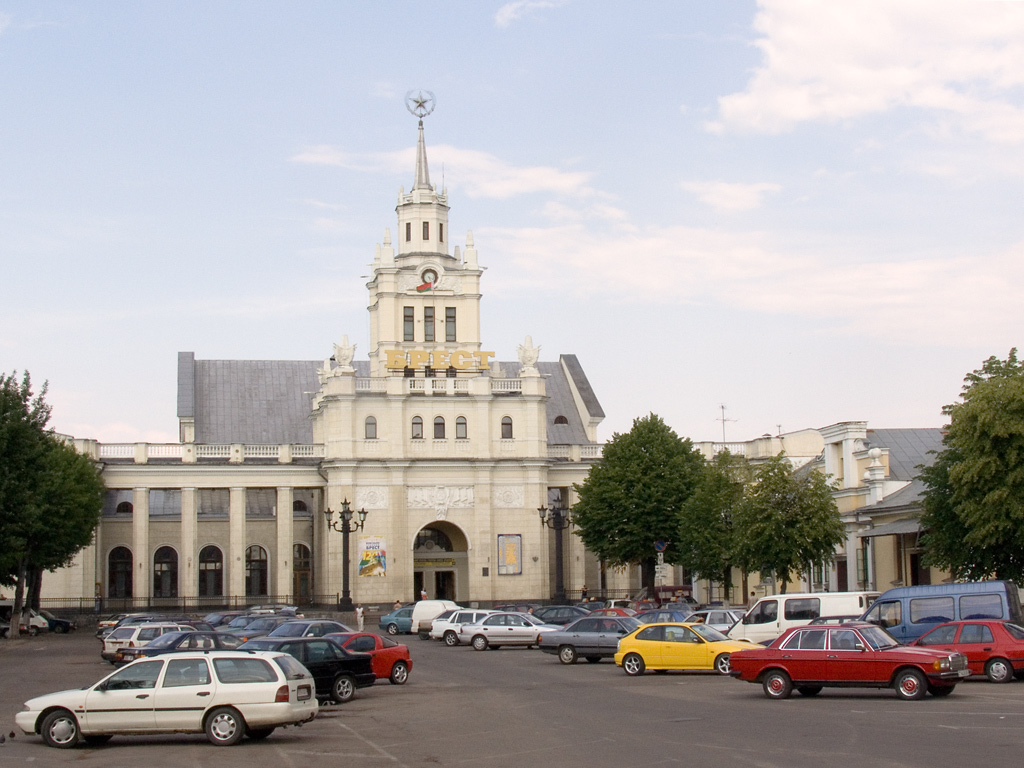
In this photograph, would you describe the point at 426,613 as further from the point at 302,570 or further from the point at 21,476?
the point at 302,570

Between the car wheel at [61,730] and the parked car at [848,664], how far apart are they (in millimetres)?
13428

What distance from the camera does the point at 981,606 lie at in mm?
34500

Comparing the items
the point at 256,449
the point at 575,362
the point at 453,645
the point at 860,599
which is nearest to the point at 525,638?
the point at 453,645

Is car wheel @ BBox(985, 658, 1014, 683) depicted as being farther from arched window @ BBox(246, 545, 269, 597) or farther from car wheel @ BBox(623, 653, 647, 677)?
arched window @ BBox(246, 545, 269, 597)

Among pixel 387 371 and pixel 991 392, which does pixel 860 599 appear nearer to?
pixel 991 392

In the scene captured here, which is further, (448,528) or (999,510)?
(448,528)

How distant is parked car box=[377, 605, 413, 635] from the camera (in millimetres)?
64688

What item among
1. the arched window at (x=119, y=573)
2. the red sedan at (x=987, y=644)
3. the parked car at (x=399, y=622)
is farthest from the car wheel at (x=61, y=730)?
the arched window at (x=119, y=573)

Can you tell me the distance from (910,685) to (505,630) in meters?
26.1

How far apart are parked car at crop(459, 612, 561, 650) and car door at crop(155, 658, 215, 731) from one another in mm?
28726

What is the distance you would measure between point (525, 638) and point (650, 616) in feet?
24.5

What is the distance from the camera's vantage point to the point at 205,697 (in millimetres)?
22922

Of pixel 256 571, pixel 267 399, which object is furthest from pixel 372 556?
pixel 267 399

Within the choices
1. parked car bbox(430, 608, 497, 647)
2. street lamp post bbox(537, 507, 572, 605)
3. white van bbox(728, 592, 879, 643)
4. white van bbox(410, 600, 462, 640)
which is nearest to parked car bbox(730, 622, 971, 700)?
white van bbox(728, 592, 879, 643)
